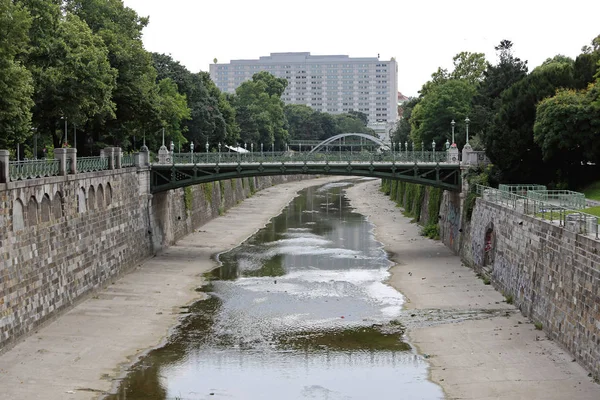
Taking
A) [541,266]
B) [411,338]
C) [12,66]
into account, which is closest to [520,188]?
[541,266]

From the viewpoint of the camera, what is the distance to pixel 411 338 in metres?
38.8

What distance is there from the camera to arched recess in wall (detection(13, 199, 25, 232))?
3838cm

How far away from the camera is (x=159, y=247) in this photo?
6550 centimetres

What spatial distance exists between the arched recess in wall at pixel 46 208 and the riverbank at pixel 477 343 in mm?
18503

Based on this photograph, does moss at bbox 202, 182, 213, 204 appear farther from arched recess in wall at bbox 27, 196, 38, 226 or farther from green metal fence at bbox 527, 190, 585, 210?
green metal fence at bbox 527, 190, 585, 210

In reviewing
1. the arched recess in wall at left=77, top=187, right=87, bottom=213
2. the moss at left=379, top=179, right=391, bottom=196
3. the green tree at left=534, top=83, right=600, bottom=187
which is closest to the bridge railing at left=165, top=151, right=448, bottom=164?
the green tree at left=534, top=83, right=600, bottom=187

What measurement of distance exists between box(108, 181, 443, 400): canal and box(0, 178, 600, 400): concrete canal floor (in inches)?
38.8

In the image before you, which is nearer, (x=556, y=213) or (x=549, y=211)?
(x=556, y=213)

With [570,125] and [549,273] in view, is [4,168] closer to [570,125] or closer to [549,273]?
[549,273]

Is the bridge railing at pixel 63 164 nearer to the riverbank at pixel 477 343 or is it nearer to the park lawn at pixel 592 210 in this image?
the riverbank at pixel 477 343

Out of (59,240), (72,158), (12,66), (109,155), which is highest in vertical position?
(12,66)

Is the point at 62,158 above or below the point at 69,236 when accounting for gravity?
above

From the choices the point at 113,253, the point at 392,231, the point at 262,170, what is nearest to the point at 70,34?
the point at 113,253

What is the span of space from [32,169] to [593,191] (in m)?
32.9
